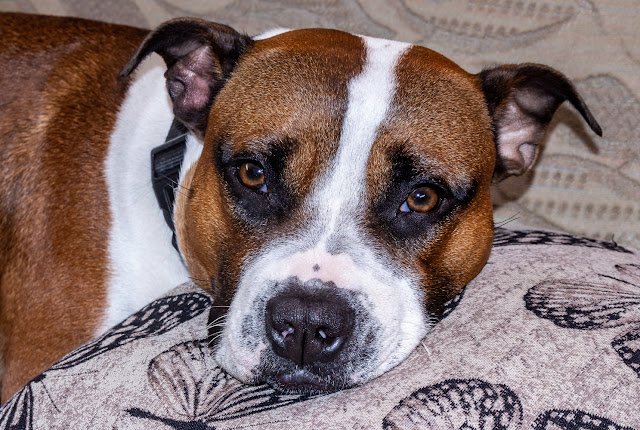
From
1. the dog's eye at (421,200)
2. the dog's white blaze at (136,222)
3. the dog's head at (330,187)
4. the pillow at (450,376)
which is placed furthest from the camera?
the dog's white blaze at (136,222)

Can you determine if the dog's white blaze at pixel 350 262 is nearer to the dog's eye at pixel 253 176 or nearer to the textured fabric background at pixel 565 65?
the dog's eye at pixel 253 176

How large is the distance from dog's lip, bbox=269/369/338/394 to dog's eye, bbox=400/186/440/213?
75 cm

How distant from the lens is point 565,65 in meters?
3.66

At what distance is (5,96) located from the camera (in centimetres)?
336

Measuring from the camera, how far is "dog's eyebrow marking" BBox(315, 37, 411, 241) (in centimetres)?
253

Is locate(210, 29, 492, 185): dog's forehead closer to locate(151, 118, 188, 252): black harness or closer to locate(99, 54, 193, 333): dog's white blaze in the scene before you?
locate(151, 118, 188, 252): black harness

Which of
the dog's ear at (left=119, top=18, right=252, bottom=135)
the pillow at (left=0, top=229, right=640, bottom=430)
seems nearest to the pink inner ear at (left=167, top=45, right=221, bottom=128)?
the dog's ear at (left=119, top=18, right=252, bottom=135)

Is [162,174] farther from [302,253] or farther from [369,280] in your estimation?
[369,280]

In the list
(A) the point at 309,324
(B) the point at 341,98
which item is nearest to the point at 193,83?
(B) the point at 341,98

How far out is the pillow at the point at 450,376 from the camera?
1963mm

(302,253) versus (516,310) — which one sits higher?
(302,253)

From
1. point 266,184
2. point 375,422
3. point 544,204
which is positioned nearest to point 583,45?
point 544,204

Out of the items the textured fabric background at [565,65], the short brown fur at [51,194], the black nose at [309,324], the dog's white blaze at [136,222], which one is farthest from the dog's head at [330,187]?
the textured fabric background at [565,65]

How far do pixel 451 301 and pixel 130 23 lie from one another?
3.02m
